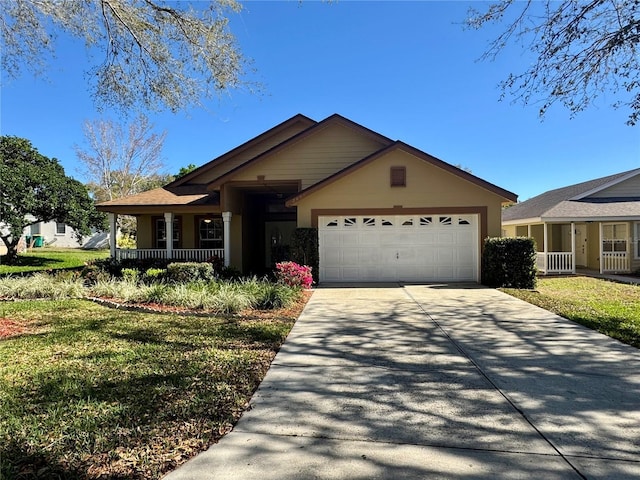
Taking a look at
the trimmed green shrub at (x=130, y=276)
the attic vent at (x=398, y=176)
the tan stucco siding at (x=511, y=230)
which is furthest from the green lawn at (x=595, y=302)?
the trimmed green shrub at (x=130, y=276)

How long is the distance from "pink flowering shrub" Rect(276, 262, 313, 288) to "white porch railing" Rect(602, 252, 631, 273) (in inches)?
556

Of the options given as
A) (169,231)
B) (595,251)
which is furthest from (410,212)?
(595,251)

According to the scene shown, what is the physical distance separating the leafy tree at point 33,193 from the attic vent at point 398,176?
17.5m

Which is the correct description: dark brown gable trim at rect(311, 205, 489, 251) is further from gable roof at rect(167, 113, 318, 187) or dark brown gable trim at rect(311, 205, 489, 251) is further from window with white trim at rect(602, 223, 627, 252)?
window with white trim at rect(602, 223, 627, 252)

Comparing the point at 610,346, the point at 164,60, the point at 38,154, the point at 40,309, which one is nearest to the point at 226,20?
the point at 164,60

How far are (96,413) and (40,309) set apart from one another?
702 cm

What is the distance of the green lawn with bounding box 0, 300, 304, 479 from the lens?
9.64 feet

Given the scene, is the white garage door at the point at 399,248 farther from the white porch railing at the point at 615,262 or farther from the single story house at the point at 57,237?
the single story house at the point at 57,237

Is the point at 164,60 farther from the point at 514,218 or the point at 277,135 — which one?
the point at 514,218

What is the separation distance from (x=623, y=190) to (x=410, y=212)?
12829 mm

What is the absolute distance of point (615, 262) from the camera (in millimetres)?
17250

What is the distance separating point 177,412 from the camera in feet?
12.0

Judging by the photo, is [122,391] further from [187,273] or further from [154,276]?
[154,276]

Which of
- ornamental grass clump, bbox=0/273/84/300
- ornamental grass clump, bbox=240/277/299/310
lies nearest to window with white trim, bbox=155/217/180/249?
ornamental grass clump, bbox=0/273/84/300
